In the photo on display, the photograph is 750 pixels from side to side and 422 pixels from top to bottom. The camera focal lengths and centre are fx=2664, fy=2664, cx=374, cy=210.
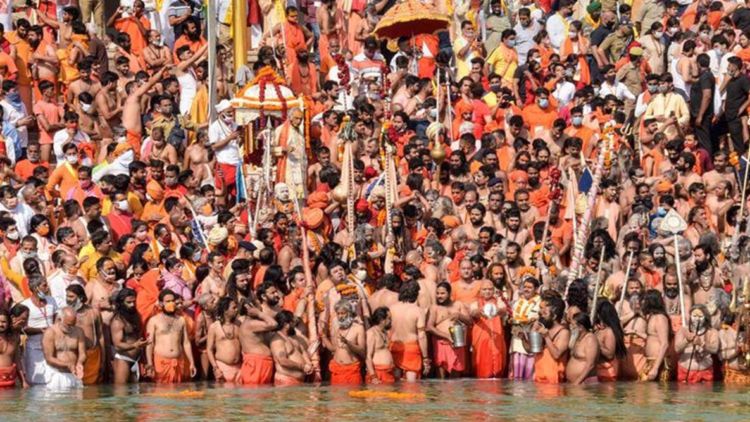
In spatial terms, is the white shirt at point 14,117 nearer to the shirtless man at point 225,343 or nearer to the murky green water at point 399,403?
the shirtless man at point 225,343

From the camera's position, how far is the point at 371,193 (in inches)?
1133

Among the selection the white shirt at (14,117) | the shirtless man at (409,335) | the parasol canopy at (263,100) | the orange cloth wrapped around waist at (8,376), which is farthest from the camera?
the parasol canopy at (263,100)

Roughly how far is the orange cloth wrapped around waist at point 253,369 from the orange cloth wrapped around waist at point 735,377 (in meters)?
4.59

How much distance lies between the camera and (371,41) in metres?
32.3

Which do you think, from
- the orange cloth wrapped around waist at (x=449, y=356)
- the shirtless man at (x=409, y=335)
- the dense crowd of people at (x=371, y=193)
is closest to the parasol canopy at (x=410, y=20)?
the dense crowd of people at (x=371, y=193)

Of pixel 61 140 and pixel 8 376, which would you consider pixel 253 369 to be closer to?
pixel 8 376

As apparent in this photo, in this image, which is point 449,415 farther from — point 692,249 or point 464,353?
point 692,249

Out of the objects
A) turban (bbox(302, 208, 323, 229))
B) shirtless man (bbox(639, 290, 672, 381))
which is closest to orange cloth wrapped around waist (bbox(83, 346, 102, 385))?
turban (bbox(302, 208, 323, 229))

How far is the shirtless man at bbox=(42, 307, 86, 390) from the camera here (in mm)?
25859

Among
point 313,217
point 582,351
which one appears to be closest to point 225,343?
point 313,217

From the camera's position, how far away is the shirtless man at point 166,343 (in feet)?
86.5

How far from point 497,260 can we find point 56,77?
657 cm

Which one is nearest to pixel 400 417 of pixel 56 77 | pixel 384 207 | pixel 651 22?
pixel 384 207

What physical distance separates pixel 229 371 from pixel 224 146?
4.25m
